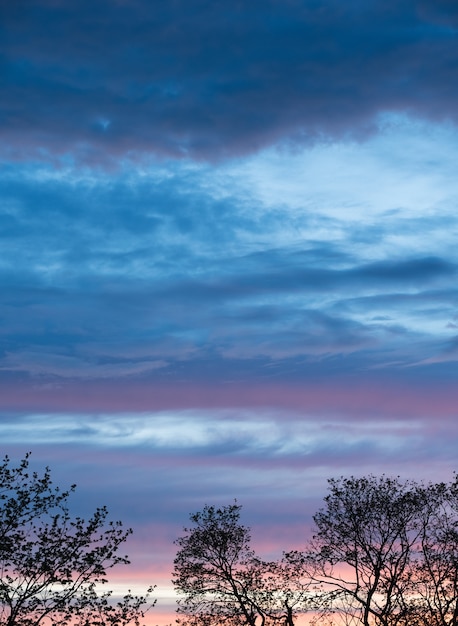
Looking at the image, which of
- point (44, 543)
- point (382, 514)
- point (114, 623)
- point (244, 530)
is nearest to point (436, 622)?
point (382, 514)

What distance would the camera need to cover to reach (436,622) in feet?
156

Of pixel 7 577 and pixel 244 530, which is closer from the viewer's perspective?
pixel 7 577

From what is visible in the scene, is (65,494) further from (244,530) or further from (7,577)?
(244,530)

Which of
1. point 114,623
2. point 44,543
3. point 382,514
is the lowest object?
point 114,623

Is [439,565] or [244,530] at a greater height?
[244,530]

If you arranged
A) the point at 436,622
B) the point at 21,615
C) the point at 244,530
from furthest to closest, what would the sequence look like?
the point at 244,530
the point at 436,622
the point at 21,615

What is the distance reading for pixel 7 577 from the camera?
120 feet

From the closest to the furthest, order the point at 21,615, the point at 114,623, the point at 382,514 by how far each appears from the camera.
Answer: the point at 21,615
the point at 114,623
the point at 382,514

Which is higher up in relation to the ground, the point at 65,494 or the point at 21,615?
the point at 65,494

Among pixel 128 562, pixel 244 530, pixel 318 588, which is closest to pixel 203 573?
pixel 244 530

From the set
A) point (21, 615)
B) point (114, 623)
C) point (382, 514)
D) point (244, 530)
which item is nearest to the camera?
point (21, 615)

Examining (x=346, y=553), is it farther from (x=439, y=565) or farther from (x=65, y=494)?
(x=65, y=494)

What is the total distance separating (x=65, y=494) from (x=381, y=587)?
20.5m

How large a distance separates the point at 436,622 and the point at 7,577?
24.0 m
